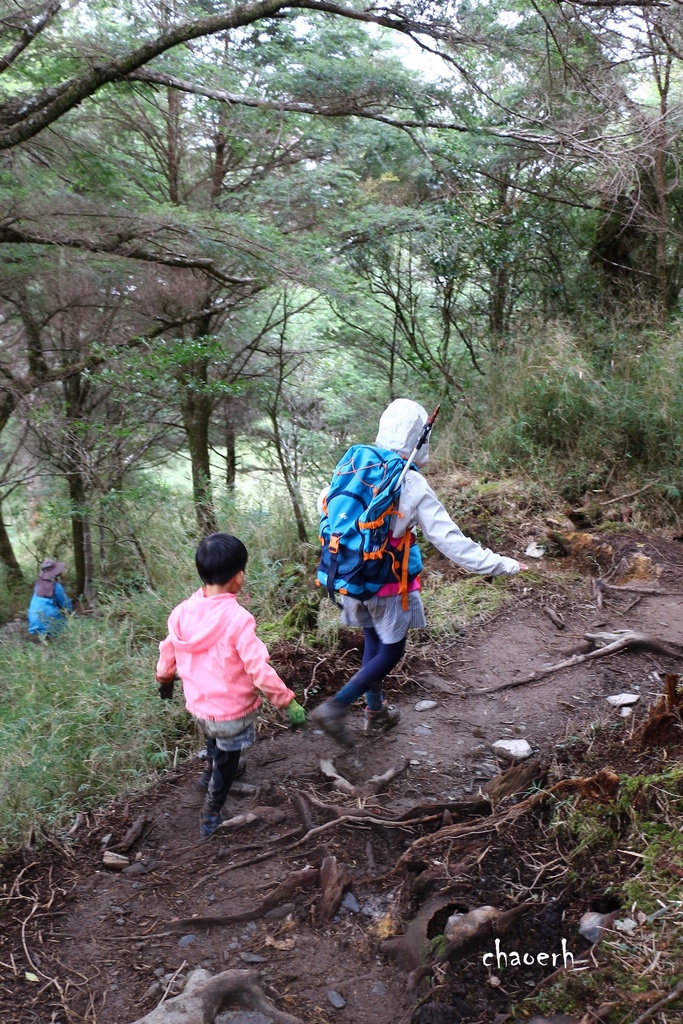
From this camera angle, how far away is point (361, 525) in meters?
3.45

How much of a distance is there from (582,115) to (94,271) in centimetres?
625

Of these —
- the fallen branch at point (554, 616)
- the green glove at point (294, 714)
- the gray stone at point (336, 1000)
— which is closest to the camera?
the gray stone at point (336, 1000)

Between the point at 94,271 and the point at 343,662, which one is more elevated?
the point at 94,271

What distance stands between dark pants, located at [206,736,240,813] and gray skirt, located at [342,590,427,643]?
879 mm

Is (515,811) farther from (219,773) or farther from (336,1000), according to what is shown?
(219,773)

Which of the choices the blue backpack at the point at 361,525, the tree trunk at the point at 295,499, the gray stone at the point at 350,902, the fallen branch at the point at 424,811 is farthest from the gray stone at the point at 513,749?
the tree trunk at the point at 295,499

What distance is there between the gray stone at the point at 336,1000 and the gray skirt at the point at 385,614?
1573 mm

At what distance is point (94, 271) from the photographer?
1037 cm

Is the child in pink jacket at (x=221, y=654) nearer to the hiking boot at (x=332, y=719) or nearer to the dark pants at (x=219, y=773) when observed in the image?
the dark pants at (x=219, y=773)

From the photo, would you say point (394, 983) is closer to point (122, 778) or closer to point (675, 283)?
point (122, 778)

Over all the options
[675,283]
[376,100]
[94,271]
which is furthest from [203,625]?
[94,271]

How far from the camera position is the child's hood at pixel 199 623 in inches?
124

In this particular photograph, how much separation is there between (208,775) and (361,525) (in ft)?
4.51

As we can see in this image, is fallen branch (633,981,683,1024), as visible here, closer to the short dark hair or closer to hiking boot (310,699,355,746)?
hiking boot (310,699,355,746)
